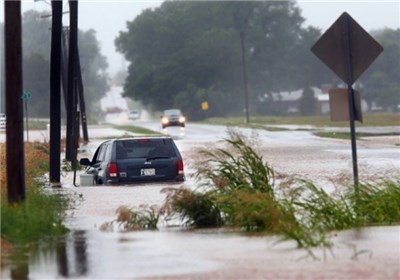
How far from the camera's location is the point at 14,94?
61.7ft

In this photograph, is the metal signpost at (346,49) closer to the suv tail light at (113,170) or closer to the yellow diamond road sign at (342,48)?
the yellow diamond road sign at (342,48)

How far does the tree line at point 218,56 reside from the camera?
155875 mm

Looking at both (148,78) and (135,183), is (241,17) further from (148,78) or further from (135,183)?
(135,183)

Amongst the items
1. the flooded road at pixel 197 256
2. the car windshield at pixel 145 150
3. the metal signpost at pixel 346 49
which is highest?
the metal signpost at pixel 346 49

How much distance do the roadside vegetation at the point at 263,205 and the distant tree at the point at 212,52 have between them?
131 metres

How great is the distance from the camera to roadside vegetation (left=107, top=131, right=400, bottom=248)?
17609 mm

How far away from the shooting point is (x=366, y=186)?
19828mm

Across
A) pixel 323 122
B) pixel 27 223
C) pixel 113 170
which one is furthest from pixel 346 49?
pixel 323 122

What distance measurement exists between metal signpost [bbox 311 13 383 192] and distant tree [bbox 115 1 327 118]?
131600mm

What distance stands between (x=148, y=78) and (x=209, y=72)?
7.30 m

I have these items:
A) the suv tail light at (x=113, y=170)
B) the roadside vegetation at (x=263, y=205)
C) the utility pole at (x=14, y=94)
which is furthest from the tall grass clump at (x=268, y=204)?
the suv tail light at (x=113, y=170)

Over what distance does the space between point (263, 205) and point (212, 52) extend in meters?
140

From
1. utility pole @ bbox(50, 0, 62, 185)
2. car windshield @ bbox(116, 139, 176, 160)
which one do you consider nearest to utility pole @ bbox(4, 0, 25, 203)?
car windshield @ bbox(116, 139, 176, 160)

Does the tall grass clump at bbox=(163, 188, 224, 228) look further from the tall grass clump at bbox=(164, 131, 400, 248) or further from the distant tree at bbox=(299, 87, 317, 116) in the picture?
the distant tree at bbox=(299, 87, 317, 116)
